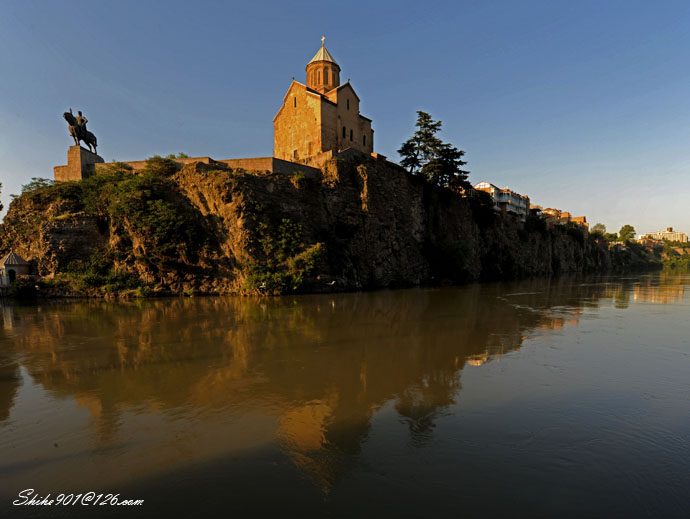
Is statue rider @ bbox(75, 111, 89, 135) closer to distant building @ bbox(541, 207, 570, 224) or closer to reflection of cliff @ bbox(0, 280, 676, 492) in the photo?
reflection of cliff @ bbox(0, 280, 676, 492)

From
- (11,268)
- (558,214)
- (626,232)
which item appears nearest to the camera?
(11,268)

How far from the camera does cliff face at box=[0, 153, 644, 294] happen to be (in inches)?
892

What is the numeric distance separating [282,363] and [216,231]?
18488mm

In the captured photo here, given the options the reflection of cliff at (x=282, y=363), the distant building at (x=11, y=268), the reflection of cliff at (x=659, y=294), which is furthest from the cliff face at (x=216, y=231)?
the reflection of cliff at (x=659, y=294)

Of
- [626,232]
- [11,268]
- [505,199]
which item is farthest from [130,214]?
[626,232]

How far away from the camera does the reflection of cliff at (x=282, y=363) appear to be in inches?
198

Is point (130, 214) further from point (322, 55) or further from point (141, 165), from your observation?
point (322, 55)

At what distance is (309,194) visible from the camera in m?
26.5

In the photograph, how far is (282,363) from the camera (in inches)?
305

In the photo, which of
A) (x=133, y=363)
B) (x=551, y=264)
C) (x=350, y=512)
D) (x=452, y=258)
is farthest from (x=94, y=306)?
(x=551, y=264)

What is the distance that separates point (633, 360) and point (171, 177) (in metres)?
27.7

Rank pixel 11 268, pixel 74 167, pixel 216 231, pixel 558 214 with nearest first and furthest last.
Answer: pixel 11 268 → pixel 216 231 → pixel 74 167 → pixel 558 214

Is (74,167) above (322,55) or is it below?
below

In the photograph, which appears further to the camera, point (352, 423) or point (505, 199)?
point (505, 199)
